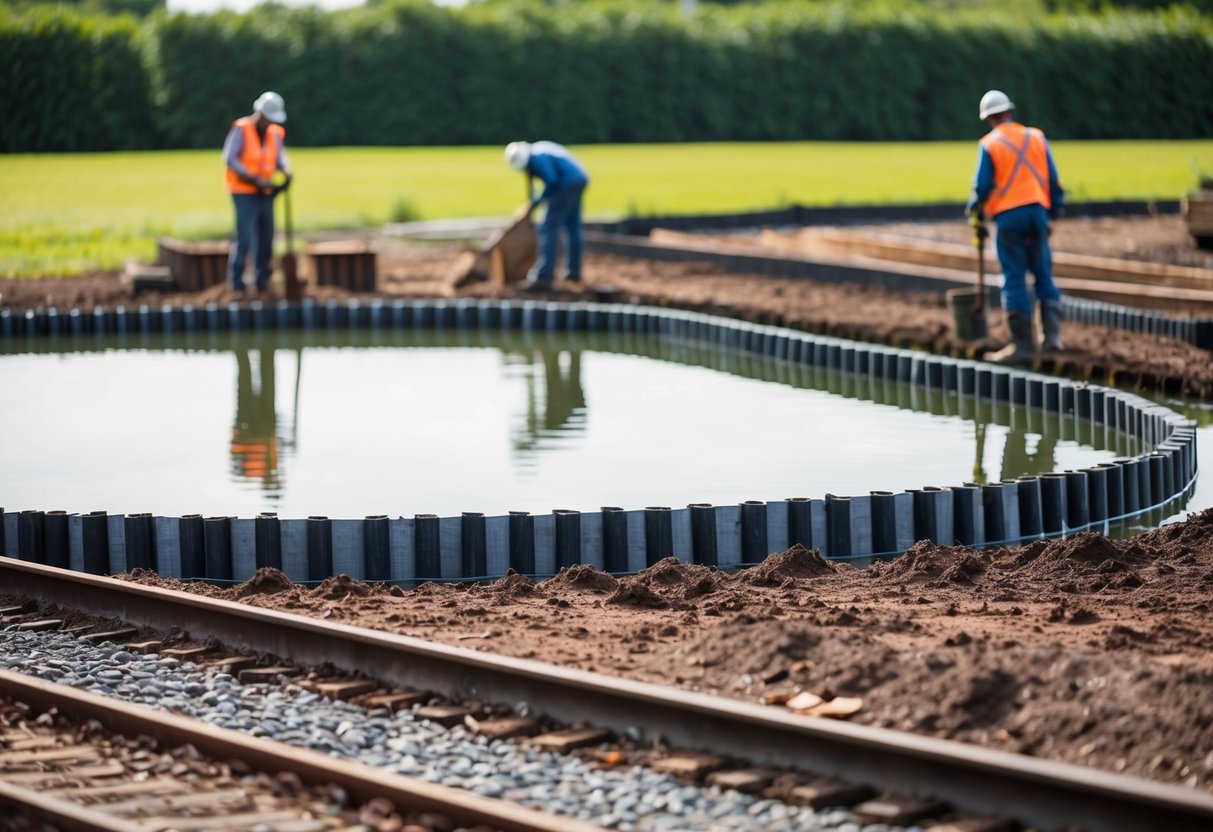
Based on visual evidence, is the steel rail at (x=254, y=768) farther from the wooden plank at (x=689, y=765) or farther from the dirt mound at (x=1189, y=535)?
the dirt mound at (x=1189, y=535)

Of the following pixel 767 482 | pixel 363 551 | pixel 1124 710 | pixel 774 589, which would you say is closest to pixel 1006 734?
pixel 1124 710

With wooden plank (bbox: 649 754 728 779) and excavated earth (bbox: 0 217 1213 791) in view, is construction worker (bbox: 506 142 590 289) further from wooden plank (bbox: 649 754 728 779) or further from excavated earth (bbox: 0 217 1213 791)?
wooden plank (bbox: 649 754 728 779)

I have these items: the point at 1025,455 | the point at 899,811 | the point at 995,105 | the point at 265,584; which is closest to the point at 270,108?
the point at 995,105

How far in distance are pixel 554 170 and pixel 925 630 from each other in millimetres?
10531

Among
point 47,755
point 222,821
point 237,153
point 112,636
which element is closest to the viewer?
point 222,821

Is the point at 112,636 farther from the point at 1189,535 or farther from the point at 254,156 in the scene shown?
the point at 254,156

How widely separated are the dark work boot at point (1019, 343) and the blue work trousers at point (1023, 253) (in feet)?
0.20

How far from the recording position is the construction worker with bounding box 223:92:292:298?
15.8 meters

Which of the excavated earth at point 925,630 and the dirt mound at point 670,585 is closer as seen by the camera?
the excavated earth at point 925,630

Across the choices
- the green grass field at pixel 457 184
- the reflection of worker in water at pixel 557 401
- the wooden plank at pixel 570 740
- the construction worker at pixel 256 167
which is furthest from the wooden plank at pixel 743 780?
the green grass field at pixel 457 184

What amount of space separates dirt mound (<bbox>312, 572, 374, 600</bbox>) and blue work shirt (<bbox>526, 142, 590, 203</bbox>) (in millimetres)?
9433

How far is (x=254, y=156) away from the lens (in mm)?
15906

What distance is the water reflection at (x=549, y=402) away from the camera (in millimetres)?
10297

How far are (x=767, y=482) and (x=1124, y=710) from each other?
14.3 feet
